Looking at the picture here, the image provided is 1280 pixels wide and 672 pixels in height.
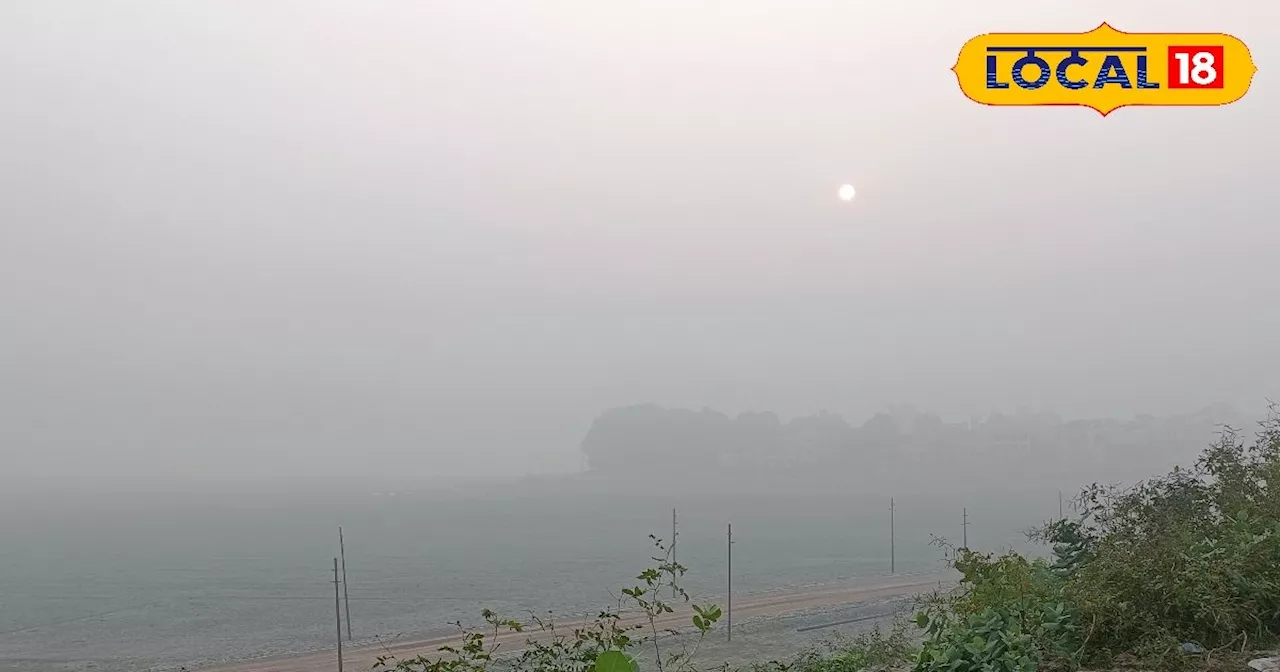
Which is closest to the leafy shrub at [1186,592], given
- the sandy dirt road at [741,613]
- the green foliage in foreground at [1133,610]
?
the green foliage in foreground at [1133,610]

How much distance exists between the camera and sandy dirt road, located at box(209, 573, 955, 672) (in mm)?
35781

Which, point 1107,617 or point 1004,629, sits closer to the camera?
point 1107,617

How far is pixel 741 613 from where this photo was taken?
4366cm

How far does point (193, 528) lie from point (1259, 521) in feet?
529

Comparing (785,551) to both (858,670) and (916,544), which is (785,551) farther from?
(858,670)

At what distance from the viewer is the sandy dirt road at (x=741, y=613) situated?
35.8 metres

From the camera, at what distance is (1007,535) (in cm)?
10706

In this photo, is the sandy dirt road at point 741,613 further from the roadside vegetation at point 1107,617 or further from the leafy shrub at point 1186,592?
the leafy shrub at point 1186,592

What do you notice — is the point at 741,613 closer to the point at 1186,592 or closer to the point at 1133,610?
the point at 1133,610

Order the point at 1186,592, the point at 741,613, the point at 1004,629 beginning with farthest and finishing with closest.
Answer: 1. the point at 741,613
2. the point at 1004,629
3. the point at 1186,592

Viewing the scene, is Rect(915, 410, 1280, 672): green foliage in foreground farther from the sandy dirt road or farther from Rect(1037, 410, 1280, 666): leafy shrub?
the sandy dirt road

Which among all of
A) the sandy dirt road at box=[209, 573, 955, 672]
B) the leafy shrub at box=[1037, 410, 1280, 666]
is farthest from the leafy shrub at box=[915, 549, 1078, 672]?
the sandy dirt road at box=[209, 573, 955, 672]

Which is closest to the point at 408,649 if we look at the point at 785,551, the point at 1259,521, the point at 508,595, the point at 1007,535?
the point at 508,595

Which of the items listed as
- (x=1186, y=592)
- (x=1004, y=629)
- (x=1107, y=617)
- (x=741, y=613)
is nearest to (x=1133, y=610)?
(x=1107, y=617)
